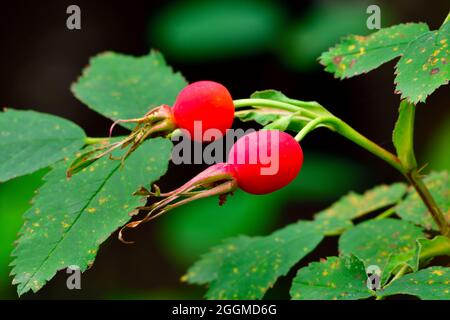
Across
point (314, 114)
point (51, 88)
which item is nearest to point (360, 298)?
point (314, 114)

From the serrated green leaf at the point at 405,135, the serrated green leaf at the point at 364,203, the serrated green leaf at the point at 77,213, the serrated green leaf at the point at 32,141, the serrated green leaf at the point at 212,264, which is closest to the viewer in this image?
the serrated green leaf at the point at 77,213

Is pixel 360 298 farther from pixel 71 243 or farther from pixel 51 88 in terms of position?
pixel 51 88

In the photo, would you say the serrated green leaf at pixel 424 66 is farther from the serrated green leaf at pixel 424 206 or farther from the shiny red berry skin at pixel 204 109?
the serrated green leaf at pixel 424 206

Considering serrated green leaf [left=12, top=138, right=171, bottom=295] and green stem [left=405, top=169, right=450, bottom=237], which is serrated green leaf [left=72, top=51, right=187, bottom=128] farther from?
green stem [left=405, top=169, right=450, bottom=237]

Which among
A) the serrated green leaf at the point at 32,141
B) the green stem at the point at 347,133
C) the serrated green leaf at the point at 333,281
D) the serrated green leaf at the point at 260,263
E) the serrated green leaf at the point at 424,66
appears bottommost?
the serrated green leaf at the point at 333,281

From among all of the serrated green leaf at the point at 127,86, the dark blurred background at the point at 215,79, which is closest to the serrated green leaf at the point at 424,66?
the serrated green leaf at the point at 127,86

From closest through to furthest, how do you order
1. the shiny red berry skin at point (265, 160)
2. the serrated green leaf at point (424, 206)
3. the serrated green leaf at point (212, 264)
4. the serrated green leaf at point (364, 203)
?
the shiny red berry skin at point (265, 160)
the serrated green leaf at point (424, 206)
the serrated green leaf at point (212, 264)
the serrated green leaf at point (364, 203)

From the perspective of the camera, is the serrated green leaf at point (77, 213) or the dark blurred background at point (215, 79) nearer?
the serrated green leaf at point (77, 213)

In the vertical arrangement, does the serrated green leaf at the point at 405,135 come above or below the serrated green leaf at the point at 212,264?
above
